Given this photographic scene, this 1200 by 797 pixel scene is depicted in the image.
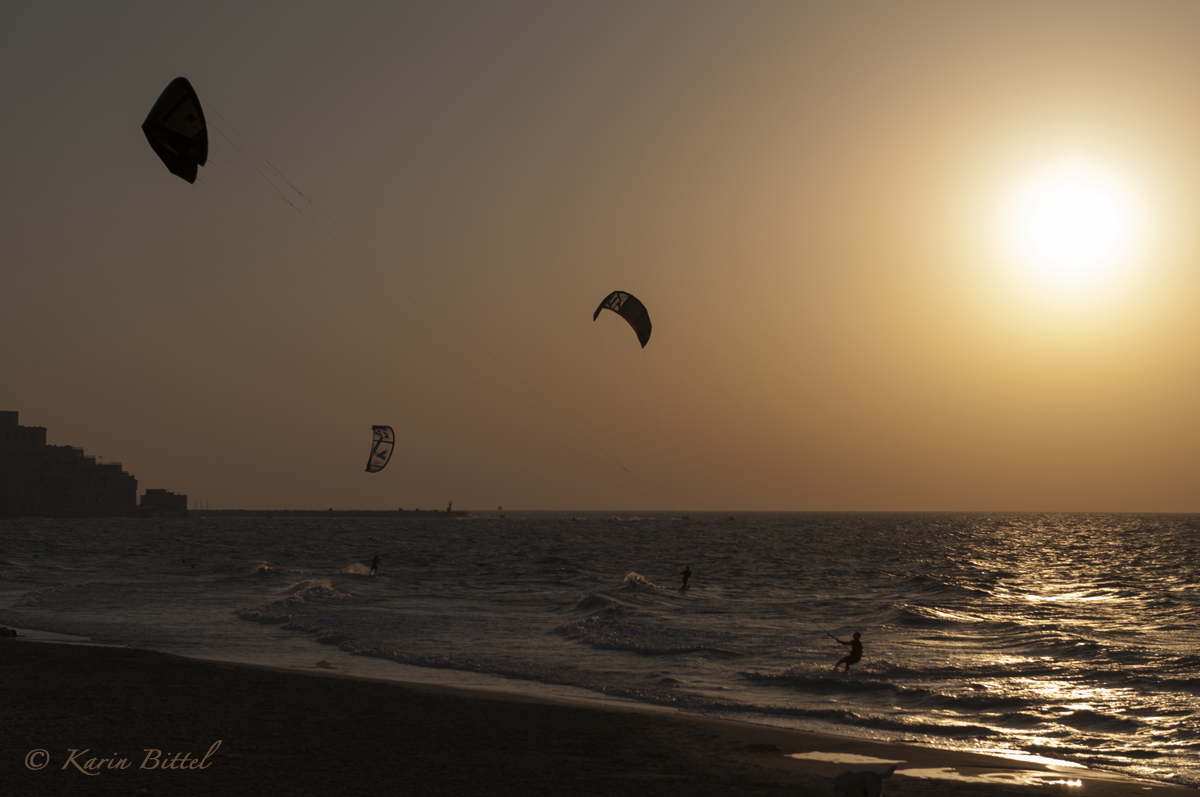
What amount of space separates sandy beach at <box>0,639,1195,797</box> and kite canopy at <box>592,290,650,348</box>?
13.8 m

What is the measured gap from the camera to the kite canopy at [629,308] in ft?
80.1

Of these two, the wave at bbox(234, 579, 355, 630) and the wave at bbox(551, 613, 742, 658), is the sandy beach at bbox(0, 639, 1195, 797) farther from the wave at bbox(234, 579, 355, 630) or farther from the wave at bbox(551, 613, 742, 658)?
the wave at bbox(234, 579, 355, 630)

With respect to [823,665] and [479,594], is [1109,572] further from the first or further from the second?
[823,665]

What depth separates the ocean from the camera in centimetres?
1225

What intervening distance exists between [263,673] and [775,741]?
269 inches

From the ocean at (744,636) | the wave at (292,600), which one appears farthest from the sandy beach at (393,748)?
the wave at (292,600)

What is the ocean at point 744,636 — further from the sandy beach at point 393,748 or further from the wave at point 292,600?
the sandy beach at point 393,748

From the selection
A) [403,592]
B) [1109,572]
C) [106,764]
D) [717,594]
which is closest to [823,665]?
[106,764]

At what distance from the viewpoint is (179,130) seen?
12875mm

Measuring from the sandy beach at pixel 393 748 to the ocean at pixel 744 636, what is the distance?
1630mm

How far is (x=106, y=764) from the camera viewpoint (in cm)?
750

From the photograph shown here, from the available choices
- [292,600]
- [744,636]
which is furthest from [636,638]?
[292,600]

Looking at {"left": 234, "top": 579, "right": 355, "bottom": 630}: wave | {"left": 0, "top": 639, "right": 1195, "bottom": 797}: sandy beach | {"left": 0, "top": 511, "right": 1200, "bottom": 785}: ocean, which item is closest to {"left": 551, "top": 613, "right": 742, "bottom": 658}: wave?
{"left": 0, "top": 511, "right": 1200, "bottom": 785}: ocean

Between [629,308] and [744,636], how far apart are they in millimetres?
8967
